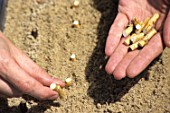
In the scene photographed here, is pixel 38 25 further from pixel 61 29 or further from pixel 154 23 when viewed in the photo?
pixel 154 23

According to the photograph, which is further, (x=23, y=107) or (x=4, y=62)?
(x=23, y=107)

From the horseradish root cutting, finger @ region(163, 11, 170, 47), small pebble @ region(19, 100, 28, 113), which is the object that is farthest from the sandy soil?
finger @ region(163, 11, 170, 47)

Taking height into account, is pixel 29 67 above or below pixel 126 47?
above

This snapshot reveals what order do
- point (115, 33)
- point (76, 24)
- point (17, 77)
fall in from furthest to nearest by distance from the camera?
point (76, 24) < point (115, 33) < point (17, 77)

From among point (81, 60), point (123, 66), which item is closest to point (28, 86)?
point (123, 66)

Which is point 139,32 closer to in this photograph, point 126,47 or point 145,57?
point 126,47

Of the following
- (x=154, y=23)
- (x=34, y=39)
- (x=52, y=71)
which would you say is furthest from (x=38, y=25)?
(x=154, y=23)

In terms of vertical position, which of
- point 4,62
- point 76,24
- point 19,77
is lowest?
point 19,77

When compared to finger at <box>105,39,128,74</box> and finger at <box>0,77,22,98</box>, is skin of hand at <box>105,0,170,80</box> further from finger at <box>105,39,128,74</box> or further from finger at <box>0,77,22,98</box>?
finger at <box>0,77,22,98</box>
